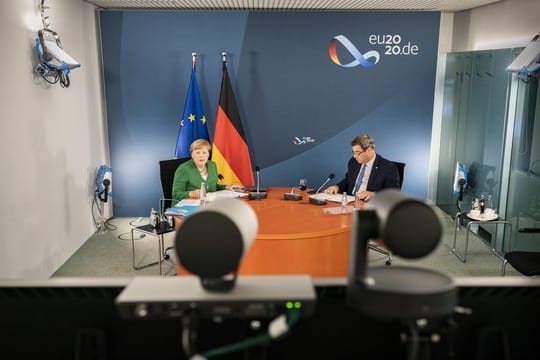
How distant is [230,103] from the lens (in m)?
6.31

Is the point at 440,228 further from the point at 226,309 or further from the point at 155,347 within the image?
the point at 155,347

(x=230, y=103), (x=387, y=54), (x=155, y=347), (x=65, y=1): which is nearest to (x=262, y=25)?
(x=230, y=103)

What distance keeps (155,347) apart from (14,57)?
3.64m

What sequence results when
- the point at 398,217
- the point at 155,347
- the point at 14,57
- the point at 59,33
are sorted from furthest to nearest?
the point at 59,33
the point at 14,57
the point at 155,347
the point at 398,217

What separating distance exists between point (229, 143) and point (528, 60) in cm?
343

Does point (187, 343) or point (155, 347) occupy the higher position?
point (187, 343)

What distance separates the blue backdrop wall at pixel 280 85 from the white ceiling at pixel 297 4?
11 cm

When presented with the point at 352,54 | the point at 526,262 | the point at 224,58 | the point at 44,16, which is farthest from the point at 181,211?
the point at 352,54

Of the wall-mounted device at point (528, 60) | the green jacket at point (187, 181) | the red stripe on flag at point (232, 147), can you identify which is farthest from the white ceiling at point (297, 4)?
the green jacket at point (187, 181)

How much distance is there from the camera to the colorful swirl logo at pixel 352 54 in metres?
6.42

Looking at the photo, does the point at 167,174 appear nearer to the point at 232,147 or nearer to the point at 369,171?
the point at 232,147

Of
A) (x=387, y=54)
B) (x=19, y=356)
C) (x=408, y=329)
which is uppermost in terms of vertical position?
(x=387, y=54)

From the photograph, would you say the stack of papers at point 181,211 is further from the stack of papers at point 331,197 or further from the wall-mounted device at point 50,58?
the wall-mounted device at point 50,58

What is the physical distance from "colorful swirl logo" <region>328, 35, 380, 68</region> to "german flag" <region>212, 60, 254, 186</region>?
1388 millimetres
